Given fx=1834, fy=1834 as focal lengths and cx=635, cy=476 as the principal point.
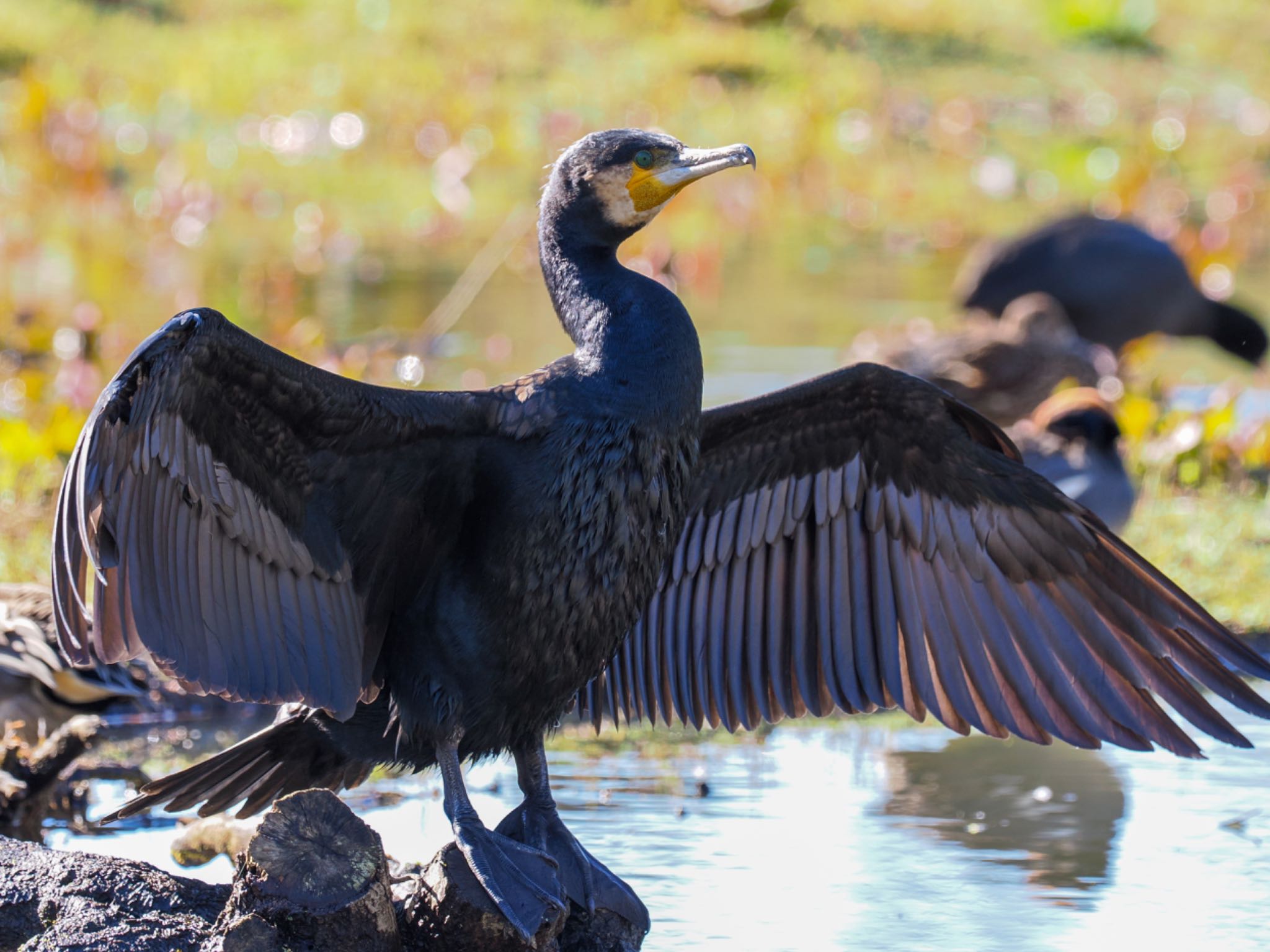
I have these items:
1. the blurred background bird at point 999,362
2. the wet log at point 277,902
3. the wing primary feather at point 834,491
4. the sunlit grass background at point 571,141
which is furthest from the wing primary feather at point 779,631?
the blurred background bird at point 999,362

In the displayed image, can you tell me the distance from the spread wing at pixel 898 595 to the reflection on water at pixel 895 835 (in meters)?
0.41

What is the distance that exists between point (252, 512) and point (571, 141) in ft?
40.3

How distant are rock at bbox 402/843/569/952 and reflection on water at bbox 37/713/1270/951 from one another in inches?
21.8

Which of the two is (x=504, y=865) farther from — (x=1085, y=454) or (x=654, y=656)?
(x=1085, y=454)

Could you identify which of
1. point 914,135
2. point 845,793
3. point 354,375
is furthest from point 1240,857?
point 914,135

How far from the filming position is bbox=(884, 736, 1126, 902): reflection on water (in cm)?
449

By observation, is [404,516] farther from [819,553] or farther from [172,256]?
[172,256]

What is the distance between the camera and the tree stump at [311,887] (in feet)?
10.8

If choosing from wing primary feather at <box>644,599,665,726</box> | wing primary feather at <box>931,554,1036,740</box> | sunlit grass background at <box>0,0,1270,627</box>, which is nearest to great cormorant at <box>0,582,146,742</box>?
sunlit grass background at <box>0,0,1270,627</box>

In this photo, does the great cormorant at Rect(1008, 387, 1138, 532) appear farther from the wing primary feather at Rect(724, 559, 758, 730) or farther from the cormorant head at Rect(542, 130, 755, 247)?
the cormorant head at Rect(542, 130, 755, 247)

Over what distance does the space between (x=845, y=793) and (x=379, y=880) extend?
1.86 meters

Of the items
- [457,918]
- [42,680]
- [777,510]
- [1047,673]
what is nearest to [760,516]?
[777,510]

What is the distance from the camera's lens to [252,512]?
138 inches

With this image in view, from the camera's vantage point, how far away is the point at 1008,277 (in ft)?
34.0
